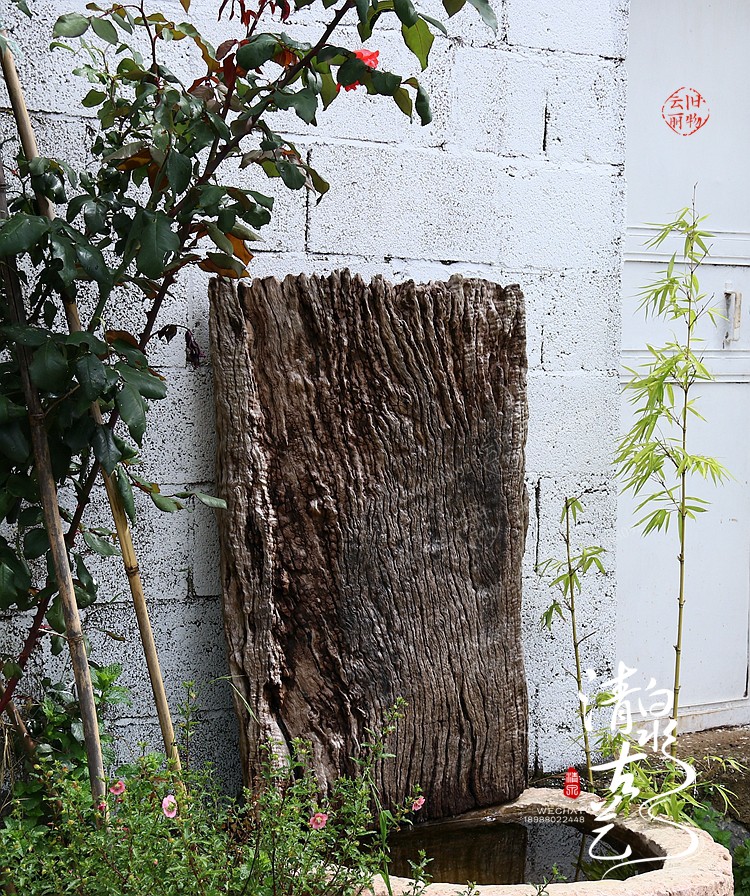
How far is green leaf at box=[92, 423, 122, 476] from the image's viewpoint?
1.42m

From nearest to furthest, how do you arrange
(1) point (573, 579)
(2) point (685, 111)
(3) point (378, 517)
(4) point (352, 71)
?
1. (4) point (352, 71)
2. (3) point (378, 517)
3. (1) point (573, 579)
4. (2) point (685, 111)

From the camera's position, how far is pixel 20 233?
131 cm

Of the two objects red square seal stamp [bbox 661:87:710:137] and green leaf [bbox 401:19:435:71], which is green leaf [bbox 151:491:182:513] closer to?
green leaf [bbox 401:19:435:71]

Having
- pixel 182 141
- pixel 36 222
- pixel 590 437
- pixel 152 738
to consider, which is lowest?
pixel 152 738

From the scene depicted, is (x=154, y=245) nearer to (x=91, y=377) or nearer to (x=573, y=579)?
(x=91, y=377)

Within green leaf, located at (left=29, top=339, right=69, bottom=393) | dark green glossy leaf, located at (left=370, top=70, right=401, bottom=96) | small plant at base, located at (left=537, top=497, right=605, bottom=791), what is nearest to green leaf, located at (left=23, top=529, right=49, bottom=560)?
green leaf, located at (left=29, top=339, right=69, bottom=393)

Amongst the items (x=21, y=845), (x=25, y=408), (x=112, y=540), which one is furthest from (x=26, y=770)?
(x=25, y=408)

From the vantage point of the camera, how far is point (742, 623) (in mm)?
2928

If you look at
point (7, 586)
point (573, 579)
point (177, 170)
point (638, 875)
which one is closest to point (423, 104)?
point (177, 170)

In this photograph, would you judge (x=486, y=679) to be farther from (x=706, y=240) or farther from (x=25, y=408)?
(x=706, y=240)

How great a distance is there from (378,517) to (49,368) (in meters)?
0.79

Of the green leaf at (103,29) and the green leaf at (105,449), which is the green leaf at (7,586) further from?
the green leaf at (103,29)

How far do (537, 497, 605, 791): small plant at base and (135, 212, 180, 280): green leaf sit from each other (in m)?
1.15

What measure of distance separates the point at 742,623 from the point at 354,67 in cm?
223
